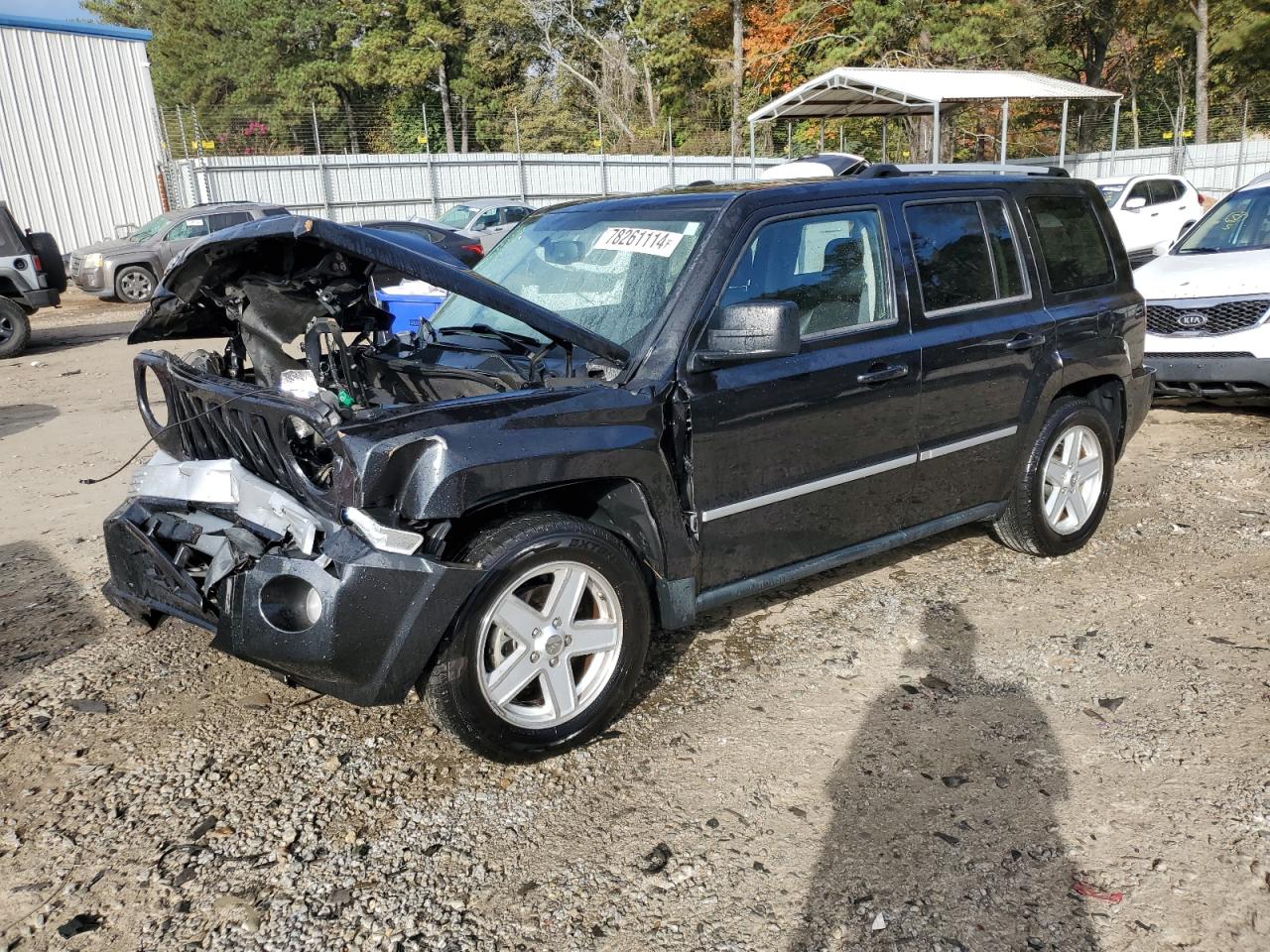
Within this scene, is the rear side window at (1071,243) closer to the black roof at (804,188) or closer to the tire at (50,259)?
the black roof at (804,188)

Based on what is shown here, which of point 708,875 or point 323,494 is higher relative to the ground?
point 323,494

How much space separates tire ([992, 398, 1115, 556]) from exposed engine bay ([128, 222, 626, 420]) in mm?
2288

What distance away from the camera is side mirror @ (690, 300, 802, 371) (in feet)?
10.3

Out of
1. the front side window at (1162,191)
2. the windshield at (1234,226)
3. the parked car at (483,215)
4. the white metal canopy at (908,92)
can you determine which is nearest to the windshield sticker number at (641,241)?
the windshield at (1234,226)

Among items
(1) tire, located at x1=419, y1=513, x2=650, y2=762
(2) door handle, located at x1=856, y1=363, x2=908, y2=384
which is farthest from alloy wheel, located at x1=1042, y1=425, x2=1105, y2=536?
(1) tire, located at x1=419, y1=513, x2=650, y2=762

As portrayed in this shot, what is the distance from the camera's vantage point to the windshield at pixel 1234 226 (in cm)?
818

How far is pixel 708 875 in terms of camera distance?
2.65 m

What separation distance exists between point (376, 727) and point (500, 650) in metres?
0.68

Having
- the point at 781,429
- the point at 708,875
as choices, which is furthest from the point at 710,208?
the point at 708,875

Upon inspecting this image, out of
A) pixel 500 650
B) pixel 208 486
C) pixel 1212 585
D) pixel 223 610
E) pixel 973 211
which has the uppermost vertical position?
pixel 973 211

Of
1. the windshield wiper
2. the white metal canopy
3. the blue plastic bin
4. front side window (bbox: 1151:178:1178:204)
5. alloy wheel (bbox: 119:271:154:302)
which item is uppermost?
the white metal canopy

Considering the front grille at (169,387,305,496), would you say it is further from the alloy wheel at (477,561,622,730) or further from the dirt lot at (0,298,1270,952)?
the dirt lot at (0,298,1270,952)

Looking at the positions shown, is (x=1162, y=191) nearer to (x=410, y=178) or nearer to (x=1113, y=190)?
Answer: (x=1113, y=190)

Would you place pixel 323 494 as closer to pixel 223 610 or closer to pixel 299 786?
pixel 223 610
